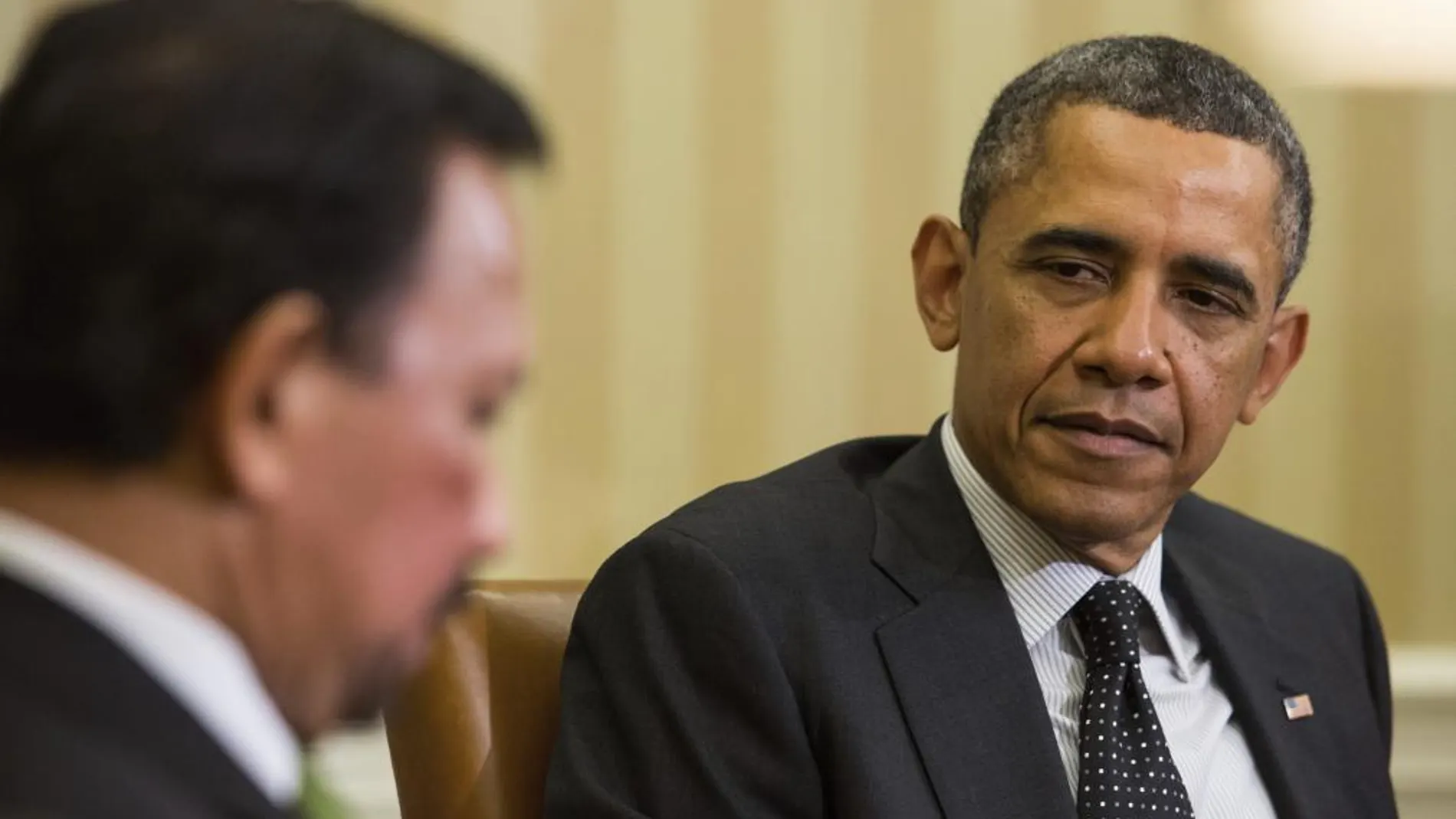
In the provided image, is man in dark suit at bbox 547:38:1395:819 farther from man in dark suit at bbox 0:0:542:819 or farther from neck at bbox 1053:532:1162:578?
man in dark suit at bbox 0:0:542:819

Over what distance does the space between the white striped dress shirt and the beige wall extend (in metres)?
0.59

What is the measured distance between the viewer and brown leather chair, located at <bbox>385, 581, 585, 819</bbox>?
4.89 ft

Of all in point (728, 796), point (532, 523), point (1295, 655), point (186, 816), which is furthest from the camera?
point (532, 523)

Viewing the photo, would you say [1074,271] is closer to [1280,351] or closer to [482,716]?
[1280,351]

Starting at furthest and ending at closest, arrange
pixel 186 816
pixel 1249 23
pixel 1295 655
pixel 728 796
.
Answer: pixel 1249 23
pixel 1295 655
pixel 728 796
pixel 186 816

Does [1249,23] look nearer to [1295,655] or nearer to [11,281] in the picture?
[1295,655]

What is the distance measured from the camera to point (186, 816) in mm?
604

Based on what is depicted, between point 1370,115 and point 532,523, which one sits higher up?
point 1370,115

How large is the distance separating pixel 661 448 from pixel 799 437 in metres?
0.19

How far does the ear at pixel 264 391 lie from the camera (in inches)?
24.0

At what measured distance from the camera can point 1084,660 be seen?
5.17ft

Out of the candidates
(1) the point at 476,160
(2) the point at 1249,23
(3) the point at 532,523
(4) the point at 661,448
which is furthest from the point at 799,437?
(1) the point at 476,160

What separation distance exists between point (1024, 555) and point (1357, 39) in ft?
3.99

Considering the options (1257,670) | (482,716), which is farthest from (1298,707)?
(482,716)
